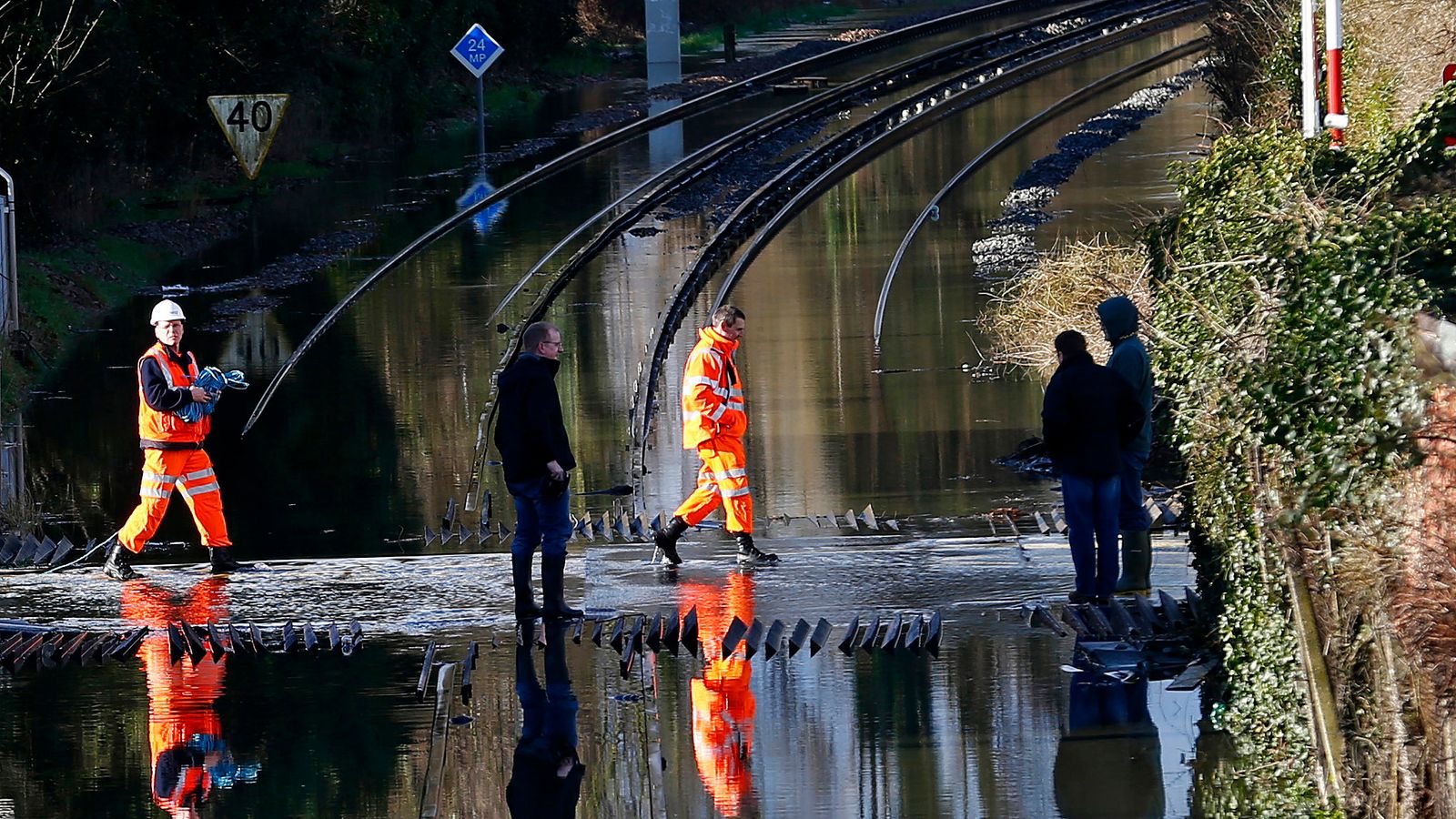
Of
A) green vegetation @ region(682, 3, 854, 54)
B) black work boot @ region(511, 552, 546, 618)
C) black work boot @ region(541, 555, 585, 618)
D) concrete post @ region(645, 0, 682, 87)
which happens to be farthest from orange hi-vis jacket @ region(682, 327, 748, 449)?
green vegetation @ region(682, 3, 854, 54)

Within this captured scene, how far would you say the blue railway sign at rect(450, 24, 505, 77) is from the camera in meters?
29.5

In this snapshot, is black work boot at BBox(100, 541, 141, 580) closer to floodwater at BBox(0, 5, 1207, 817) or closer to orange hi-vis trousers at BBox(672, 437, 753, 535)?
floodwater at BBox(0, 5, 1207, 817)

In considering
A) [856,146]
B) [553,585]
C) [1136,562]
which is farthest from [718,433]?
[856,146]

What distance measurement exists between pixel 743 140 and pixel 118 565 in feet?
60.8

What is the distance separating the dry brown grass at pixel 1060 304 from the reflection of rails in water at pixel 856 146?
120 inches

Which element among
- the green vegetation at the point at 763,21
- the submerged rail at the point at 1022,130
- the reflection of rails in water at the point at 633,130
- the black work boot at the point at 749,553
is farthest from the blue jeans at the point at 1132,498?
the green vegetation at the point at 763,21

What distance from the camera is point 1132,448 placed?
10.9 meters

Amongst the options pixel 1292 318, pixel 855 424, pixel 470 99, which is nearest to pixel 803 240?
pixel 855 424

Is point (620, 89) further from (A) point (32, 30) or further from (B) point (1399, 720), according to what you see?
(B) point (1399, 720)

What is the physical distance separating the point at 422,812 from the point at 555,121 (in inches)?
1026

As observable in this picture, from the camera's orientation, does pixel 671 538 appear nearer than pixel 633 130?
Yes

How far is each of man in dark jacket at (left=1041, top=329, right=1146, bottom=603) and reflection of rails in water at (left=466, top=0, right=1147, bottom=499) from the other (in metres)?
5.05

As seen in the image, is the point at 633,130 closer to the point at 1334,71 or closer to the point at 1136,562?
the point at 1334,71

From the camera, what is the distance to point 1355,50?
22.0 m
